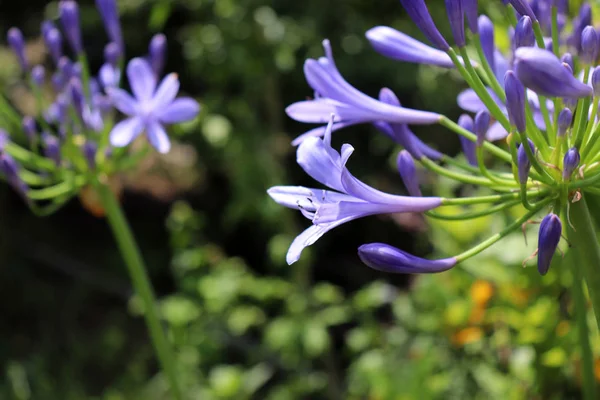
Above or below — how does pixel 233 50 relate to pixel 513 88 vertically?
above

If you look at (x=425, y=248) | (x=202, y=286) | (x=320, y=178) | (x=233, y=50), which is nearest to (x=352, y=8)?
(x=233, y=50)

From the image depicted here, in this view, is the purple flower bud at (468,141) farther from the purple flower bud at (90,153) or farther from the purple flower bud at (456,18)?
the purple flower bud at (90,153)

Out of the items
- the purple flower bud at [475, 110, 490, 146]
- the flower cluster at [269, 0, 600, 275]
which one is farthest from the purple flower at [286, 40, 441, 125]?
the purple flower bud at [475, 110, 490, 146]

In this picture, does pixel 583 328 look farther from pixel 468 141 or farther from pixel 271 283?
pixel 271 283

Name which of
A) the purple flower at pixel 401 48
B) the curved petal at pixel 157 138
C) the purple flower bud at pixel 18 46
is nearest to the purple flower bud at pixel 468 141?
the purple flower at pixel 401 48

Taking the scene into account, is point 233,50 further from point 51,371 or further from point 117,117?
point 51,371

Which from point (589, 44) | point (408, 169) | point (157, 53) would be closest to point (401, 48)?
point (408, 169)
